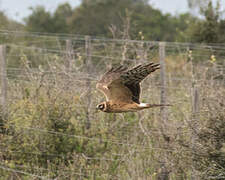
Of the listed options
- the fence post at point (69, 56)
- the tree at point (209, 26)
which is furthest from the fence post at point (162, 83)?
the tree at point (209, 26)

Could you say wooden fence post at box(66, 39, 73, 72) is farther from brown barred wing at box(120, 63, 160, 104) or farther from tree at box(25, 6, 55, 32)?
tree at box(25, 6, 55, 32)

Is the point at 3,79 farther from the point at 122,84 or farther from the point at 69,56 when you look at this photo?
the point at 122,84

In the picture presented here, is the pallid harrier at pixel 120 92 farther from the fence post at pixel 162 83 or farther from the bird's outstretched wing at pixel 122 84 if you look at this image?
the fence post at pixel 162 83

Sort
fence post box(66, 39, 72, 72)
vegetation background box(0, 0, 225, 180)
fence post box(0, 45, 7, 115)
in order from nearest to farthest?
vegetation background box(0, 0, 225, 180)
fence post box(0, 45, 7, 115)
fence post box(66, 39, 72, 72)

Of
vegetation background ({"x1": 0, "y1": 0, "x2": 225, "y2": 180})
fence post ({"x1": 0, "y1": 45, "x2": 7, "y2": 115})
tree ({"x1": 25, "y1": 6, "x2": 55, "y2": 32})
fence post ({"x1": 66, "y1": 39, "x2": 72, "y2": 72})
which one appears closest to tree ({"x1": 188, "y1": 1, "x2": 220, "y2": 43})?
vegetation background ({"x1": 0, "y1": 0, "x2": 225, "y2": 180})

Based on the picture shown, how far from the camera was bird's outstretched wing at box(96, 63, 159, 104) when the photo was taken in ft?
19.2

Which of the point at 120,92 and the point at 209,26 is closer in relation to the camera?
the point at 120,92

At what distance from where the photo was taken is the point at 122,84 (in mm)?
6090

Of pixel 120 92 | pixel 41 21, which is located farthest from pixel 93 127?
pixel 41 21

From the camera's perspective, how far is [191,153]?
6.39 metres

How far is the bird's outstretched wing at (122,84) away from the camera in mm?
5861

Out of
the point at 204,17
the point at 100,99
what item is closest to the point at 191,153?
the point at 100,99

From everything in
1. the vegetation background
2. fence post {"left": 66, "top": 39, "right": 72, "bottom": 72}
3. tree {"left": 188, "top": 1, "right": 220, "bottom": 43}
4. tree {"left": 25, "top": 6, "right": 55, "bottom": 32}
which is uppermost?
tree {"left": 25, "top": 6, "right": 55, "bottom": 32}

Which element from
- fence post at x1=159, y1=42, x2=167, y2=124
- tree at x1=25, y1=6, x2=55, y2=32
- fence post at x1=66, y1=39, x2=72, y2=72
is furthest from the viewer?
tree at x1=25, y1=6, x2=55, y2=32
